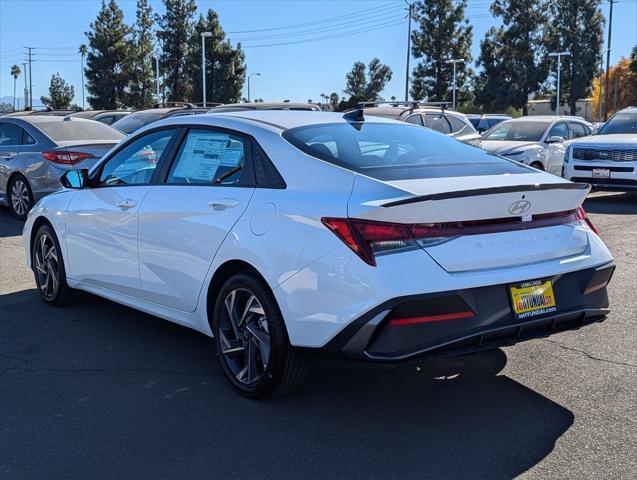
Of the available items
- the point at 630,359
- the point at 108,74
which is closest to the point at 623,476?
the point at 630,359

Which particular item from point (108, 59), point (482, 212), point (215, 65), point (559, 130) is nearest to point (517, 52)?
point (215, 65)

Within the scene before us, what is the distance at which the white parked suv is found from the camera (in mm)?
13180

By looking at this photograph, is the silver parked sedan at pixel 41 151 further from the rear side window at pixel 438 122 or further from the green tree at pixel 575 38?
the green tree at pixel 575 38

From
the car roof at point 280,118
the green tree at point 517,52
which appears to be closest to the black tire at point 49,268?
the car roof at point 280,118

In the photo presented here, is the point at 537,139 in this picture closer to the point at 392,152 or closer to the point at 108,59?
the point at 392,152

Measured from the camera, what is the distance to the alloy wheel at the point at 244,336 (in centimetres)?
409

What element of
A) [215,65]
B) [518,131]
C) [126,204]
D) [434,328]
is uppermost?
[215,65]

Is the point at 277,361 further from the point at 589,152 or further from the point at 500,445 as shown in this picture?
the point at 589,152

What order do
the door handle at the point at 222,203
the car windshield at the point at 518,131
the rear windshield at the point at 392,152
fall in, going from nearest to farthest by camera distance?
the rear windshield at the point at 392,152, the door handle at the point at 222,203, the car windshield at the point at 518,131

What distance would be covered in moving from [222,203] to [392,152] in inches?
42.5

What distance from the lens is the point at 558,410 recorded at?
404 cm

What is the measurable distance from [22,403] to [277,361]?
1544mm

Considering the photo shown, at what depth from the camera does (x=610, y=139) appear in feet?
45.6

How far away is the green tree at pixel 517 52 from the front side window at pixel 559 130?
48.3m
